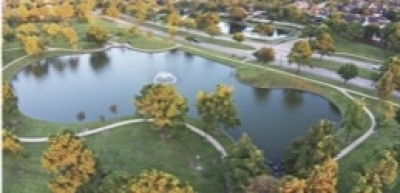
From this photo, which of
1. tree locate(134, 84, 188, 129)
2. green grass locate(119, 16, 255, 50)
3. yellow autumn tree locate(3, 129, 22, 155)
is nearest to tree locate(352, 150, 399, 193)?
tree locate(134, 84, 188, 129)

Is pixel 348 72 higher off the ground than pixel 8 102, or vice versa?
pixel 348 72

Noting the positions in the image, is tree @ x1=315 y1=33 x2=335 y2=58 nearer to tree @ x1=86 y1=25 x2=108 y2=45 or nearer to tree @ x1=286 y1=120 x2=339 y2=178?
tree @ x1=286 y1=120 x2=339 y2=178

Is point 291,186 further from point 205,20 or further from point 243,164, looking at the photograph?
point 205,20

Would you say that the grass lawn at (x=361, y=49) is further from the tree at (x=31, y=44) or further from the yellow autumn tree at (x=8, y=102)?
the yellow autumn tree at (x=8, y=102)

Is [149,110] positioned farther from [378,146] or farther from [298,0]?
[298,0]

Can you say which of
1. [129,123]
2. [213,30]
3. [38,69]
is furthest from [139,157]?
[213,30]

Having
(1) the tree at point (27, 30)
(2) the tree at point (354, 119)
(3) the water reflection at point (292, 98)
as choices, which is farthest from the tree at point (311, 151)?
(1) the tree at point (27, 30)

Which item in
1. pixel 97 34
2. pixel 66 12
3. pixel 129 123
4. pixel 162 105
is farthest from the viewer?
pixel 66 12
